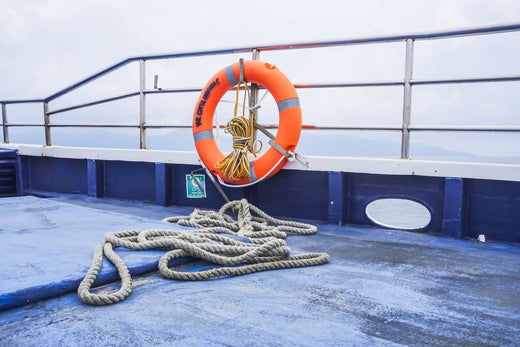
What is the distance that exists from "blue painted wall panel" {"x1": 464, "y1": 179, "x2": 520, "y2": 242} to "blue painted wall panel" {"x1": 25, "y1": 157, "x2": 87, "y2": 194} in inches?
124

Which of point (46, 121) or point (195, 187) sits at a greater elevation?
point (46, 121)

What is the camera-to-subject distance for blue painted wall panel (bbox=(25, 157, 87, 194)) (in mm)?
3912

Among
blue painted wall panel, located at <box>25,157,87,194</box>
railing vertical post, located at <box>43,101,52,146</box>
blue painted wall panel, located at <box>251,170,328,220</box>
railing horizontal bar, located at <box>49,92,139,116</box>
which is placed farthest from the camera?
railing vertical post, located at <box>43,101,52,146</box>

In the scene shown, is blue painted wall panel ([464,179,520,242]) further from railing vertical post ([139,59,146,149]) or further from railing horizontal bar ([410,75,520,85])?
railing vertical post ([139,59,146,149])

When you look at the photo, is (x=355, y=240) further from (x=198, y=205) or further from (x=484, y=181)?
(x=198, y=205)

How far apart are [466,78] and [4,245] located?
245 centimetres

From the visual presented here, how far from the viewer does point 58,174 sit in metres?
4.06

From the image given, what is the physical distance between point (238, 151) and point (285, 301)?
147 centimetres

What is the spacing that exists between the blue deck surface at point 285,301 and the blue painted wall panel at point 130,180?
4.55 feet

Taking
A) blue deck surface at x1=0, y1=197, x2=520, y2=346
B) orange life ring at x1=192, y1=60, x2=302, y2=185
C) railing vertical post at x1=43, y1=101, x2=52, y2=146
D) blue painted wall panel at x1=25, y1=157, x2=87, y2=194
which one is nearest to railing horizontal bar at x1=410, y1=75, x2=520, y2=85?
orange life ring at x1=192, y1=60, x2=302, y2=185

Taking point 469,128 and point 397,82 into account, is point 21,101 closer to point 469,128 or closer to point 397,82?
point 397,82

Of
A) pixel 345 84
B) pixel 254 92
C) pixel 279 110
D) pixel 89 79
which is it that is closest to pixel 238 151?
pixel 279 110

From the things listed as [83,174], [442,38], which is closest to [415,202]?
[442,38]

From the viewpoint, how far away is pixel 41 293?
129cm
